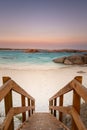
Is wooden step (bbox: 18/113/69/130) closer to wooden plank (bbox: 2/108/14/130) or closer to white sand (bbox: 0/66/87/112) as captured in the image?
wooden plank (bbox: 2/108/14/130)

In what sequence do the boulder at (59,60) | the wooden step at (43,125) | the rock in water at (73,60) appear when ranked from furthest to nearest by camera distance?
the boulder at (59,60) < the rock in water at (73,60) < the wooden step at (43,125)

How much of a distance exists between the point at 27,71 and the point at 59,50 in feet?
3.82

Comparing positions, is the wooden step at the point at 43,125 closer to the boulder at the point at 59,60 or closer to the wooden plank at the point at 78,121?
the wooden plank at the point at 78,121

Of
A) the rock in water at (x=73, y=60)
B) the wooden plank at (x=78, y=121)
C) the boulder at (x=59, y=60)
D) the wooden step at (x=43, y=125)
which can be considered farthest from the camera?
the boulder at (x=59, y=60)

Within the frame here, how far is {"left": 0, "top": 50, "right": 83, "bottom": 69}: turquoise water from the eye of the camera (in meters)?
5.90

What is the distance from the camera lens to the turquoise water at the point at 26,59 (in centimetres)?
590

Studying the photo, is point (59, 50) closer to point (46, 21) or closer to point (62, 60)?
point (62, 60)

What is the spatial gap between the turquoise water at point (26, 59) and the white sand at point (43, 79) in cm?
18

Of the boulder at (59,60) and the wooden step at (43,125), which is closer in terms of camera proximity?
the wooden step at (43,125)

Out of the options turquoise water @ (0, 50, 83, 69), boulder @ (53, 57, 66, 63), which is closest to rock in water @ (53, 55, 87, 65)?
boulder @ (53, 57, 66, 63)

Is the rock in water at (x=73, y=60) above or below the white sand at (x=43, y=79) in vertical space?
above

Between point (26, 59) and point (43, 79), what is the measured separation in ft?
2.69

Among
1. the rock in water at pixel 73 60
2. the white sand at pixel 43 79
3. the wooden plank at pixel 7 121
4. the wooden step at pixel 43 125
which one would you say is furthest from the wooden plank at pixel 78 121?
the white sand at pixel 43 79

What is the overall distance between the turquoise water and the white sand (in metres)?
0.18
